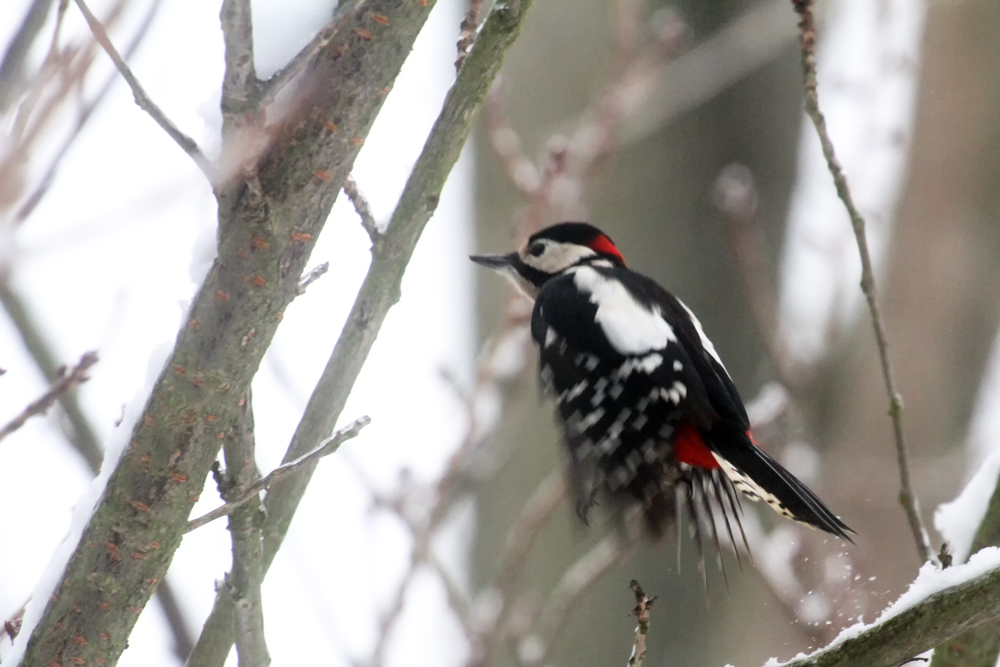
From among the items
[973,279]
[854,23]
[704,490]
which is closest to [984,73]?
[854,23]

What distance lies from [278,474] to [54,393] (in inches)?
15.6

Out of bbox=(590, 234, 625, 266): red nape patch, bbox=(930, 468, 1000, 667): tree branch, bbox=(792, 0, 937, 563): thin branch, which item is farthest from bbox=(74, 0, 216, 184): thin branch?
bbox=(590, 234, 625, 266): red nape patch

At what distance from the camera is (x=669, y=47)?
147 inches

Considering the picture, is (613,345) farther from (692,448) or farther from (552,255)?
(552,255)

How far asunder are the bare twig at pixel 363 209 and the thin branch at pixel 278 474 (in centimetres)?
39

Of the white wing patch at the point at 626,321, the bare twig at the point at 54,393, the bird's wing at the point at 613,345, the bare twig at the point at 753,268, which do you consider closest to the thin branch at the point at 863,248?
the bird's wing at the point at 613,345

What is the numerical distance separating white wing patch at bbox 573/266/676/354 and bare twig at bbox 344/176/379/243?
0.87 meters

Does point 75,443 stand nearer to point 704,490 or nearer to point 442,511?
point 442,511

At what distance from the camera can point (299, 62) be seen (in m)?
1.39

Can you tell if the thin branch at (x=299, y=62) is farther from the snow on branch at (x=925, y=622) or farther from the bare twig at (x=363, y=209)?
the snow on branch at (x=925, y=622)

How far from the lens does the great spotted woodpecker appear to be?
237 centimetres

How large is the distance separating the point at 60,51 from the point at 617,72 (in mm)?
2295

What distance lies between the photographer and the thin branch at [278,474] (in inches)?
61.2

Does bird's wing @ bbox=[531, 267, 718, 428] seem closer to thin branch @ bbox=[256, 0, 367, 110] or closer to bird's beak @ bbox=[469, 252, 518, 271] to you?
bird's beak @ bbox=[469, 252, 518, 271]
